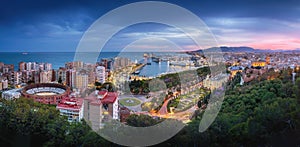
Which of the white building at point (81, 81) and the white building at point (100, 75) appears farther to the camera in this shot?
the white building at point (100, 75)

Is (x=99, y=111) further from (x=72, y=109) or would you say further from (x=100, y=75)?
(x=100, y=75)

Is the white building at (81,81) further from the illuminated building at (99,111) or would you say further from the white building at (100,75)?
the illuminated building at (99,111)

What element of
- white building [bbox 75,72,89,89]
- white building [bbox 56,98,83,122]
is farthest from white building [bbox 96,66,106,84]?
white building [bbox 56,98,83,122]

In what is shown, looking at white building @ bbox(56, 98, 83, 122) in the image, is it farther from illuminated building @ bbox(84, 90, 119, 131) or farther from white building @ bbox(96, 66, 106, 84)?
white building @ bbox(96, 66, 106, 84)

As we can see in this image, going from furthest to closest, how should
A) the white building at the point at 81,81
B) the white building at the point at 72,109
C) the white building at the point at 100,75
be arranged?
the white building at the point at 100,75
the white building at the point at 81,81
the white building at the point at 72,109

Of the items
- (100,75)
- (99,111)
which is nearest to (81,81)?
(100,75)

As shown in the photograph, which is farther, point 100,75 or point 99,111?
point 100,75

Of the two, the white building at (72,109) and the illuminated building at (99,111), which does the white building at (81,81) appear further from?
the illuminated building at (99,111)

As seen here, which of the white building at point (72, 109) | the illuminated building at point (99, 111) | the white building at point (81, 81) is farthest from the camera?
the white building at point (81, 81)

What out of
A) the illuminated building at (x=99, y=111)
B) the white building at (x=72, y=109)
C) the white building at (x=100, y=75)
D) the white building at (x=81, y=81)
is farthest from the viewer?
the white building at (x=100, y=75)

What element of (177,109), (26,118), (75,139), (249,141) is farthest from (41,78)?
(249,141)

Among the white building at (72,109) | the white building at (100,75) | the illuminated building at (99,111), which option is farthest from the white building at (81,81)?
the illuminated building at (99,111)

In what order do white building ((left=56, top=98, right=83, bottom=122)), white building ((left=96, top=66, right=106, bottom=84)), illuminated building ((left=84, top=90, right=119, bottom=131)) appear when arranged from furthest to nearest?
white building ((left=96, top=66, right=106, bottom=84)) < white building ((left=56, top=98, right=83, bottom=122)) < illuminated building ((left=84, top=90, right=119, bottom=131))

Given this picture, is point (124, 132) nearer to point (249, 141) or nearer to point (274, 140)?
point (249, 141)
